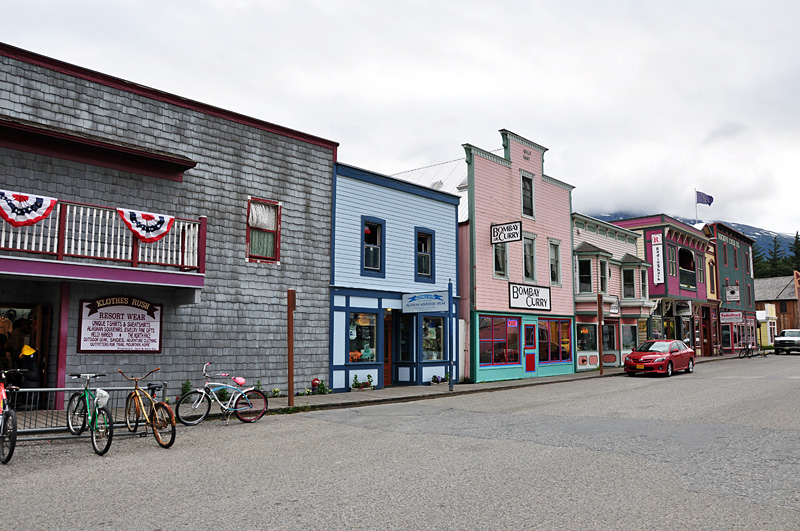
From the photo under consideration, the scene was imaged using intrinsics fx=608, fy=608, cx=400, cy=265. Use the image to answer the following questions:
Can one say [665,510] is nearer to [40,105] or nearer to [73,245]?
[73,245]

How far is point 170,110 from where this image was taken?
595 inches

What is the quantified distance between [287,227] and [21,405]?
770 centimetres

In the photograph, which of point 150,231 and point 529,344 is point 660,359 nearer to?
point 529,344

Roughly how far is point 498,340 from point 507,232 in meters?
4.27

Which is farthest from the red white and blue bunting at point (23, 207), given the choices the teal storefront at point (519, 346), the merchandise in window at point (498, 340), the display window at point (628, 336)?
the display window at point (628, 336)

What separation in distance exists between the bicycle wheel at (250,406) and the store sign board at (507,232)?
43.5 feet

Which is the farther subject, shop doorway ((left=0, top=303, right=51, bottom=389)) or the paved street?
shop doorway ((left=0, top=303, right=51, bottom=389))

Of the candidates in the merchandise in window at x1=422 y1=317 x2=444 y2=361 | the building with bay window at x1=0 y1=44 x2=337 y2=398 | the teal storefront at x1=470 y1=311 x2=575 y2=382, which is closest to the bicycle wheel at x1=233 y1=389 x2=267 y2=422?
the building with bay window at x1=0 y1=44 x2=337 y2=398

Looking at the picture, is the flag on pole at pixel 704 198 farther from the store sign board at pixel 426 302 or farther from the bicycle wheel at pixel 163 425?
the bicycle wheel at pixel 163 425

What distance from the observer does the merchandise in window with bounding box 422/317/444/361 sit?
826 inches

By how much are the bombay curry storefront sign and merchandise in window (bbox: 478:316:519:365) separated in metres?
12.5

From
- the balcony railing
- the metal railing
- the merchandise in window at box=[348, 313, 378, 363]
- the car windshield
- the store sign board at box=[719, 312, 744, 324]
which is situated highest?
the balcony railing

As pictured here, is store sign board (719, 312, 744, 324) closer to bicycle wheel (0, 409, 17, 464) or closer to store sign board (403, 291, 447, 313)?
store sign board (403, 291, 447, 313)

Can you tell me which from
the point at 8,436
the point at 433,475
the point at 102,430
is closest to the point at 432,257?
the point at 102,430
